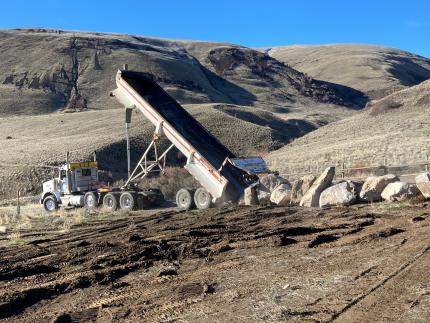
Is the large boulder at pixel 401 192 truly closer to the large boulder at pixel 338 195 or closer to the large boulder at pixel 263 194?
the large boulder at pixel 338 195

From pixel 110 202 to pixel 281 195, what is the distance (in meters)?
7.45

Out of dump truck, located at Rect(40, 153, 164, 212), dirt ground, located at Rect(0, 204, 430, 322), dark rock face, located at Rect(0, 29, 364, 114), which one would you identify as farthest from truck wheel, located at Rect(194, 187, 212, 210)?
dark rock face, located at Rect(0, 29, 364, 114)

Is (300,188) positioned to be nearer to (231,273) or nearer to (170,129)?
(170,129)

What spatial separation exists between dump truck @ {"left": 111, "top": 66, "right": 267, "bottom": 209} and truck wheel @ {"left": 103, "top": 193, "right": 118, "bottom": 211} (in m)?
1.24

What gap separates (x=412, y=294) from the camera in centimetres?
695

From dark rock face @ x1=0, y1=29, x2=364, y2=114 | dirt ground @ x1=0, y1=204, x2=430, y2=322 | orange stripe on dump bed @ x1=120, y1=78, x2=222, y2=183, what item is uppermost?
dark rock face @ x1=0, y1=29, x2=364, y2=114

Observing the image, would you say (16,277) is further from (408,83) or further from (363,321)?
(408,83)

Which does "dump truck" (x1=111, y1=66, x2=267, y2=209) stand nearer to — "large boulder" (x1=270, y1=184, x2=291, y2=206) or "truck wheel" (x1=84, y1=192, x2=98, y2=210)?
"large boulder" (x1=270, y1=184, x2=291, y2=206)

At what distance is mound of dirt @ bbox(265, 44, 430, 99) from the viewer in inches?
5133

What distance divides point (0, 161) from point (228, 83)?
78300 millimetres

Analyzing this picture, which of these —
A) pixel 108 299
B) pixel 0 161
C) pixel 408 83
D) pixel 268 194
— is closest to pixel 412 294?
pixel 108 299

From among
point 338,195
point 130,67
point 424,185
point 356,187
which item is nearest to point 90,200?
point 338,195

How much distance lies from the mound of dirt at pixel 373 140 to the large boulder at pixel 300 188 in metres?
9.83

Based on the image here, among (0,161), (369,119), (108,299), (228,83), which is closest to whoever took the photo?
(108,299)
